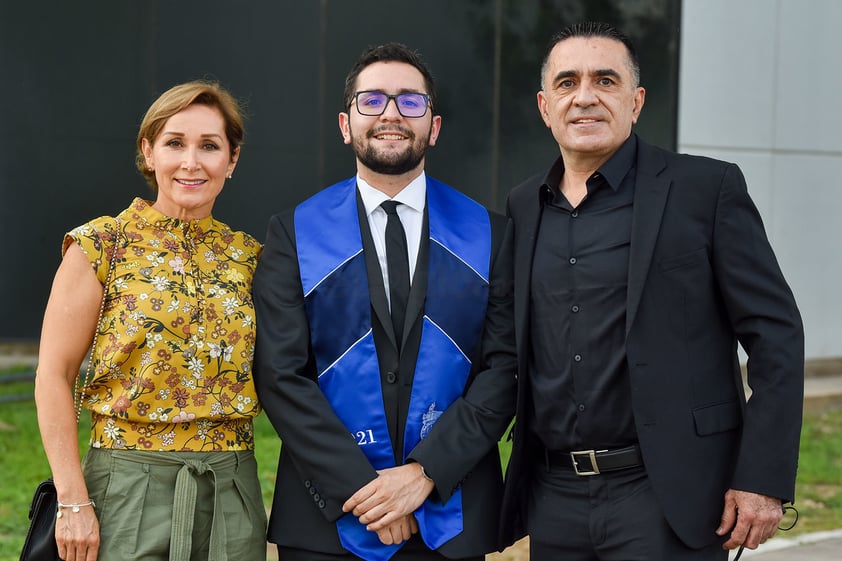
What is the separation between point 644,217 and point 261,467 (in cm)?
473

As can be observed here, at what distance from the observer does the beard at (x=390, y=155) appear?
3.38m

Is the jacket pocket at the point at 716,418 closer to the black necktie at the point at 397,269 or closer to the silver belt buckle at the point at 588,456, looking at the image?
the silver belt buckle at the point at 588,456

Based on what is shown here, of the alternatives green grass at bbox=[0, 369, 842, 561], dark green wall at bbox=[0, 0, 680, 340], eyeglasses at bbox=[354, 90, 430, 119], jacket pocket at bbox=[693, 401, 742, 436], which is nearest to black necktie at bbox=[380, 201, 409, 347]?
eyeglasses at bbox=[354, 90, 430, 119]

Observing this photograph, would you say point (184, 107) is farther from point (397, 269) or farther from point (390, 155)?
point (397, 269)

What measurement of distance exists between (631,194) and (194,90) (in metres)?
1.43

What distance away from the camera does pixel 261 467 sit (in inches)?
285

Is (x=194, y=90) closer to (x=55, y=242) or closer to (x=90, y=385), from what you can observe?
(x=90, y=385)

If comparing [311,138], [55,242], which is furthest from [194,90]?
[55,242]

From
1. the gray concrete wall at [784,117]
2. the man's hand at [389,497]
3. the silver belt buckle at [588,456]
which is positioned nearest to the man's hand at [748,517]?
the silver belt buckle at [588,456]

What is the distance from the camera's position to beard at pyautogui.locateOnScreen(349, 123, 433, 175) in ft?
11.1

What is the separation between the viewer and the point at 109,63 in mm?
9734

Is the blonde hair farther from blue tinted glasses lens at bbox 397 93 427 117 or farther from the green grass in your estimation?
the green grass

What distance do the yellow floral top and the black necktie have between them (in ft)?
1.52

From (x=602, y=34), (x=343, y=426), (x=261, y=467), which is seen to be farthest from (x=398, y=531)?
(x=261, y=467)
